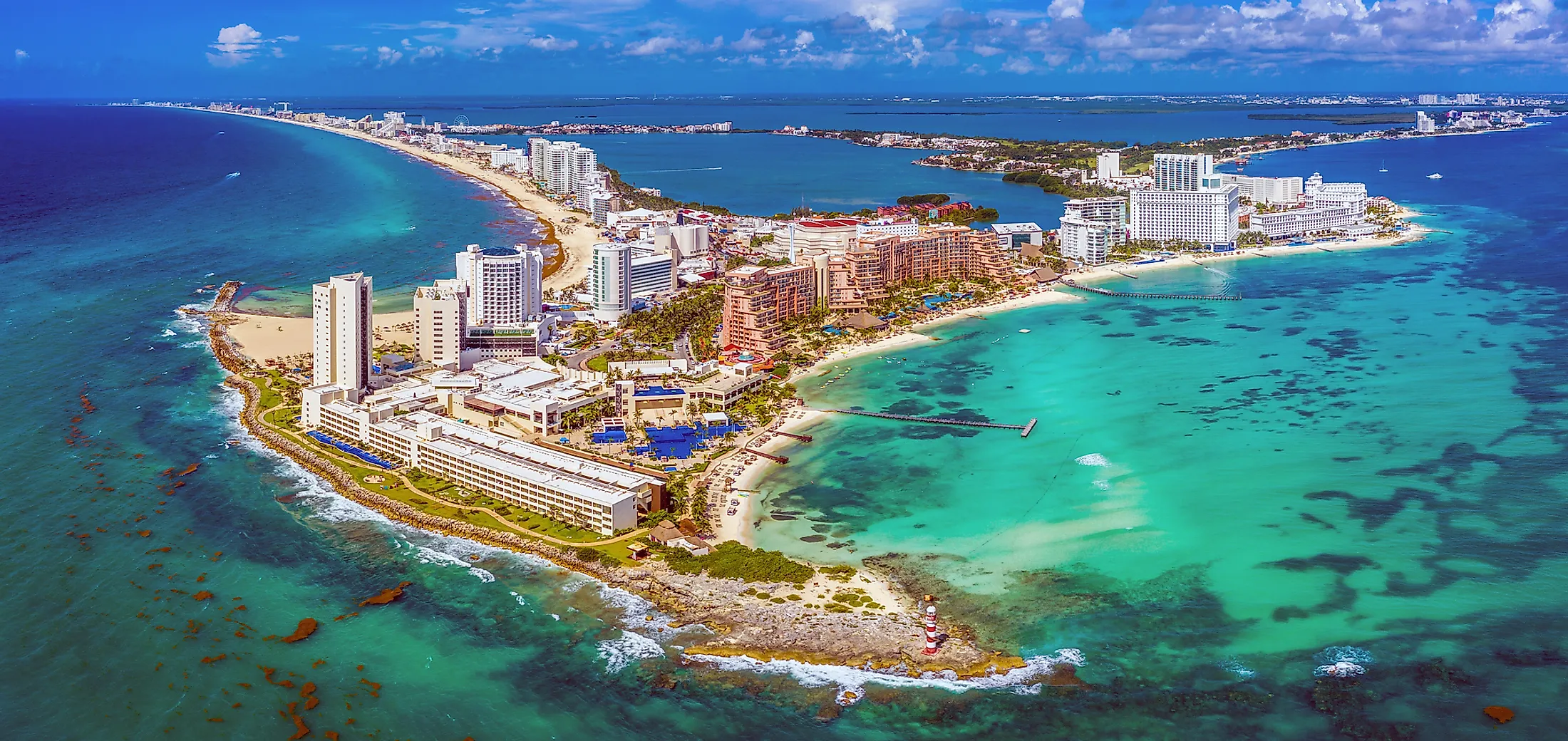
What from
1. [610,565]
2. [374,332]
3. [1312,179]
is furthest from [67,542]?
[1312,179]

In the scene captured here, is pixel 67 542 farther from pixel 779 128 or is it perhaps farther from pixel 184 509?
pixel 779 128

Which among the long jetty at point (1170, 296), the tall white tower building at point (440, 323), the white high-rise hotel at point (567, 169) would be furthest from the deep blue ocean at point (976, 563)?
the white high-rise hotel at point (567, 169)

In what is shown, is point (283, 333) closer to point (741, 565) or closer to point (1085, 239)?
point (741, 565)

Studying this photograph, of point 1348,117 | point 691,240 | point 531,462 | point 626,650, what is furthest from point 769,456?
point 1348,117

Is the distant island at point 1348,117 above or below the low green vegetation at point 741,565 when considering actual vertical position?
above

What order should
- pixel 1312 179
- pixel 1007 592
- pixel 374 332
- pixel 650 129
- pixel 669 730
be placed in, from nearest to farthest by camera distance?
pixel 669 730 → pixel 1007 592 → pixel 374 332 → pixel 1312 179 → pixel 650 129

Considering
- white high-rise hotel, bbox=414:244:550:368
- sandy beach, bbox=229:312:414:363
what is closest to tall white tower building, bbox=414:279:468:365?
white high-rise hotel, bbox=414:244:550:368

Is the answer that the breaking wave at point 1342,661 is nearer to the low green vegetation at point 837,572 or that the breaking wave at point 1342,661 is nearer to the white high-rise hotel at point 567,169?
the low green vegetation at point 837,572

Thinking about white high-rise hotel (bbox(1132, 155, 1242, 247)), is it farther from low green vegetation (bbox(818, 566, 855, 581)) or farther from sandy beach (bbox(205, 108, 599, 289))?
low green vegetation (bbox(818, 566, 855, 581))
